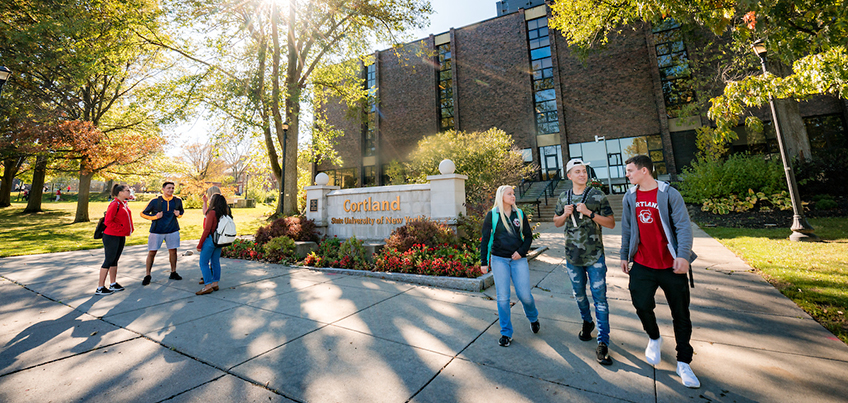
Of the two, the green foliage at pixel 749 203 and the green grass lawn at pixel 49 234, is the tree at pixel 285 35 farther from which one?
the green foliage at pixel 749 203

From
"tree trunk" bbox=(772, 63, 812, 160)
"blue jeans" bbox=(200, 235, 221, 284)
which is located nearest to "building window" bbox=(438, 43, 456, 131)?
"tree trunk" bbox=(772, 63, 812, 160)

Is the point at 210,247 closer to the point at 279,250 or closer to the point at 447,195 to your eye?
the point at 279,250

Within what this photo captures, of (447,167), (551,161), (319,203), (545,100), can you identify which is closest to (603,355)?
(447,167)

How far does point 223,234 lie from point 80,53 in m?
16.4

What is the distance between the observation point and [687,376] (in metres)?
2.32

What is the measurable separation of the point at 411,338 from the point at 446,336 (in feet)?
1.24

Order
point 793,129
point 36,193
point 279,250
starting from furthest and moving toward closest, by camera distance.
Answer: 1. point 36,193
2. point 793,129
3. point 279,250

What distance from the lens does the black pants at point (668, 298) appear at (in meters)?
2.42

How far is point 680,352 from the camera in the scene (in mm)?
2416

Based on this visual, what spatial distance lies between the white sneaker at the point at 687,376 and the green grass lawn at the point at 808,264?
6.66 ft

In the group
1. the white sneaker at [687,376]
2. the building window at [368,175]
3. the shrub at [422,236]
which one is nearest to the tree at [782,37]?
the white sneaker at [687,376]

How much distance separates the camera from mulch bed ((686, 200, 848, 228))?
10.8 meters

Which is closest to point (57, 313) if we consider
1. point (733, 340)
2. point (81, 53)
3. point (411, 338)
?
point (411, 338)

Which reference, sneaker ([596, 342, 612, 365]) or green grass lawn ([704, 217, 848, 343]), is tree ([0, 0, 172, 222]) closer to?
sneaker ([596, 342, 612, 365])
